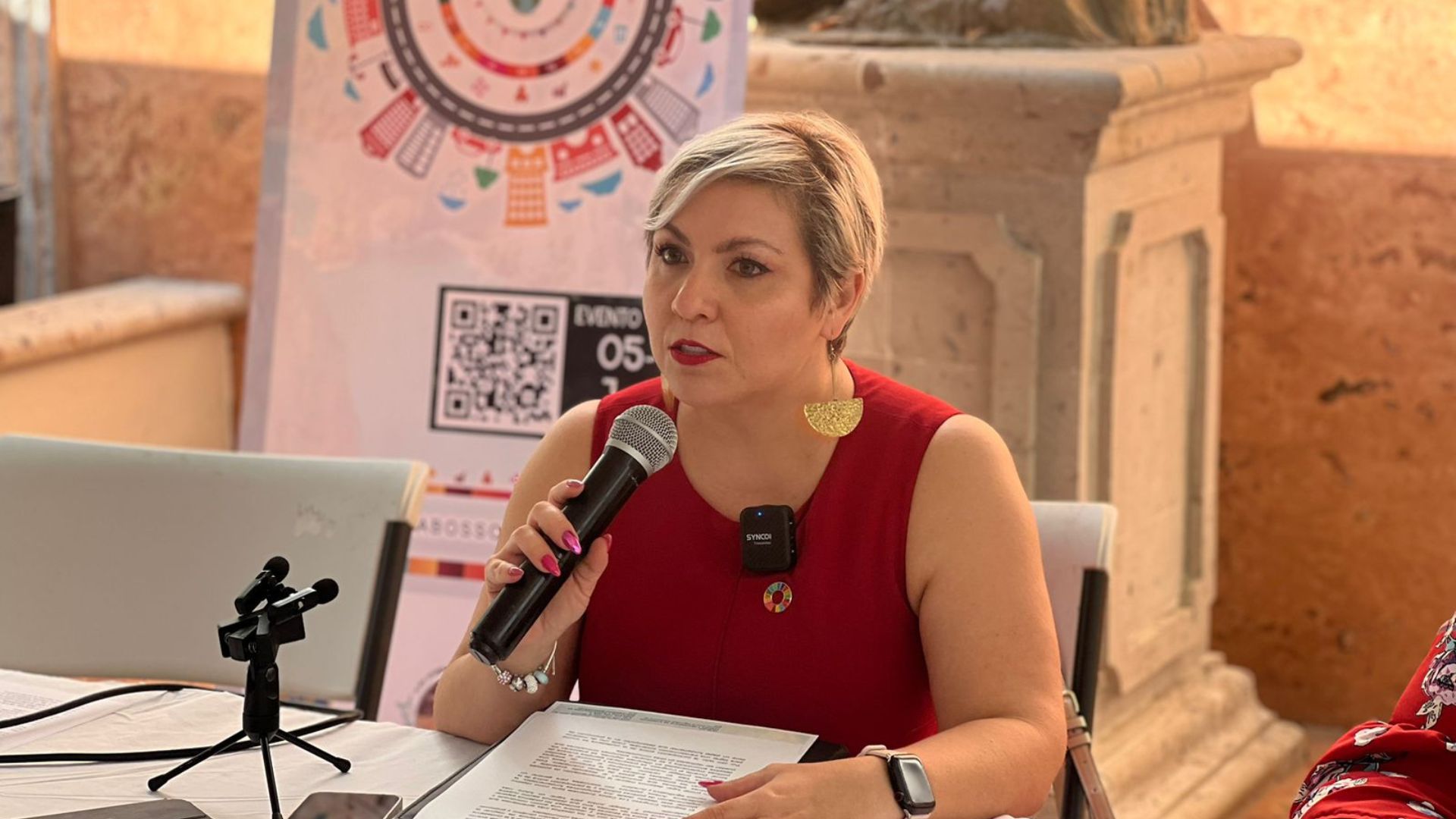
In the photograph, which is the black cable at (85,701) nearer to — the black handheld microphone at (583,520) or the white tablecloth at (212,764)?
the white tablecloth at (212,764)

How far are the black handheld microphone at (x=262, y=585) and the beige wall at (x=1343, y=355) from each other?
9.80ft

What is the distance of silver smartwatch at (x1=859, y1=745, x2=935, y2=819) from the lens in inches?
57.1

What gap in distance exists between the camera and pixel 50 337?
13.4 feet

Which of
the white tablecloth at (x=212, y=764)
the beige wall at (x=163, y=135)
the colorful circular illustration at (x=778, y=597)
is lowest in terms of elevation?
the white tablecloth at (x=212, y=764)

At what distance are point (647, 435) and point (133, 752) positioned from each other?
555mm

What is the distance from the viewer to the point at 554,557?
5.05 ft

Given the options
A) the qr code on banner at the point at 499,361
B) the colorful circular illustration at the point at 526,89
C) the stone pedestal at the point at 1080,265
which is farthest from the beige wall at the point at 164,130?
the stone pedestal at the point at 1080,265

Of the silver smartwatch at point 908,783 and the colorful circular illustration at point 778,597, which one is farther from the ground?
the colorful circular illustration at point 778,597

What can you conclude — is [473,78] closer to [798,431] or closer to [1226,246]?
[798,431]

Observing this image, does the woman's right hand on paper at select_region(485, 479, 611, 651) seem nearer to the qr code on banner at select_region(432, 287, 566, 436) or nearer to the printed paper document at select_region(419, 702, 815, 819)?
the printed paper document at select_region(419, 702, 815, 819)

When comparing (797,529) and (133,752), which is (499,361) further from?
(133,752)

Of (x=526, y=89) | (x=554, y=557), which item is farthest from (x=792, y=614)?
(x=526, y=89)

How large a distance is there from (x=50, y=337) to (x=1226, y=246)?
8.94 ft

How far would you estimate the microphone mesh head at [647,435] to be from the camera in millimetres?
1607
